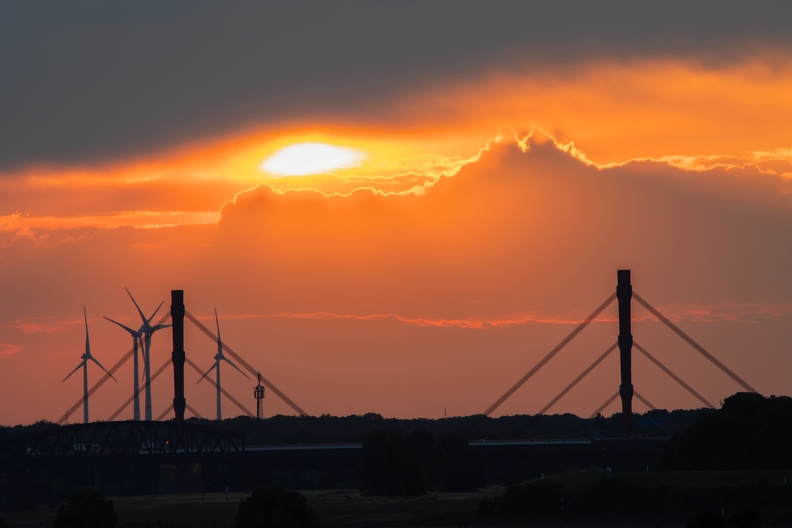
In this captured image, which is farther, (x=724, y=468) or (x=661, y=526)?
(x=724, y=468)

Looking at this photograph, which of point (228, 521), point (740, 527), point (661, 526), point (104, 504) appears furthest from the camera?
point (228, 521)

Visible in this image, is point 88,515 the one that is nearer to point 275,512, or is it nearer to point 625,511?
point 275,512

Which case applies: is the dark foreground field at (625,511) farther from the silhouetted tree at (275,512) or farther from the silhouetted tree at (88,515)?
the silhouetted tree at (275,512)

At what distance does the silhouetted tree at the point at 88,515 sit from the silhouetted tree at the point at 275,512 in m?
15.4

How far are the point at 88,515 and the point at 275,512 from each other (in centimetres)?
2178

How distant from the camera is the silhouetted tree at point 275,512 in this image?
157100 millimetres

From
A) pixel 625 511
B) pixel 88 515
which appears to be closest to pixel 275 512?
pixel 88 515

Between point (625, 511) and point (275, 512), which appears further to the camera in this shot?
point (625, 511)

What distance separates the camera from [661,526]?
15788cm

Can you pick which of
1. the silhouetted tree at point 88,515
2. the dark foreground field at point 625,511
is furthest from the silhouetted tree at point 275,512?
the dark foreground field at point 625,511

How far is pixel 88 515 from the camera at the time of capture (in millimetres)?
167500

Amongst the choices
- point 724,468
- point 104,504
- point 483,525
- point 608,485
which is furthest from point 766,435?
point 104,504

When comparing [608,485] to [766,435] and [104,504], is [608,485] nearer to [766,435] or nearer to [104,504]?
[766,435]

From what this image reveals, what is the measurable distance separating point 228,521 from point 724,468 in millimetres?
59238
